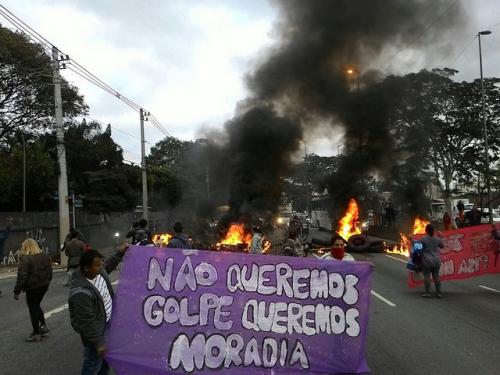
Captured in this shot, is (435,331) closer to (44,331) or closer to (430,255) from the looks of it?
(430,255)

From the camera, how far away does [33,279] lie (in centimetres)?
680

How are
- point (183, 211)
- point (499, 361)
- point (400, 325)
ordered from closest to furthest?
point (499, 361)
point (400, 325)
point (183, 211)

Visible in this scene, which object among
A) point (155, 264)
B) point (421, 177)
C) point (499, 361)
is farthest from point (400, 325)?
point (421, 177)

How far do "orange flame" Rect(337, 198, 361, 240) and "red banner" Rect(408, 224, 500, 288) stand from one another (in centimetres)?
1479

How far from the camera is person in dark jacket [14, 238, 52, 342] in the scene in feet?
22.2

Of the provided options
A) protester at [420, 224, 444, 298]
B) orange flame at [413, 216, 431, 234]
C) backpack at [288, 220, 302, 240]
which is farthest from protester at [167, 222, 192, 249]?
orange flame at [413, 216, 431, 234]

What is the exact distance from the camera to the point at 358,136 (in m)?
29.2

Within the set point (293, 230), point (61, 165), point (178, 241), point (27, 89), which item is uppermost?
point (27, 89)

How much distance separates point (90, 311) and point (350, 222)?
23.9 meters

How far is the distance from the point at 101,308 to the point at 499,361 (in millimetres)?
4111

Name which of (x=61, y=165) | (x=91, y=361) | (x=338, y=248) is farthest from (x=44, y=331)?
(x=61, y=165)

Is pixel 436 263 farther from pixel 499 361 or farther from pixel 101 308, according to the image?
pixel 101 308

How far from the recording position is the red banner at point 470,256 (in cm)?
1064

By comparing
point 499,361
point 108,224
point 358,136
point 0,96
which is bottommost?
point 499,361
